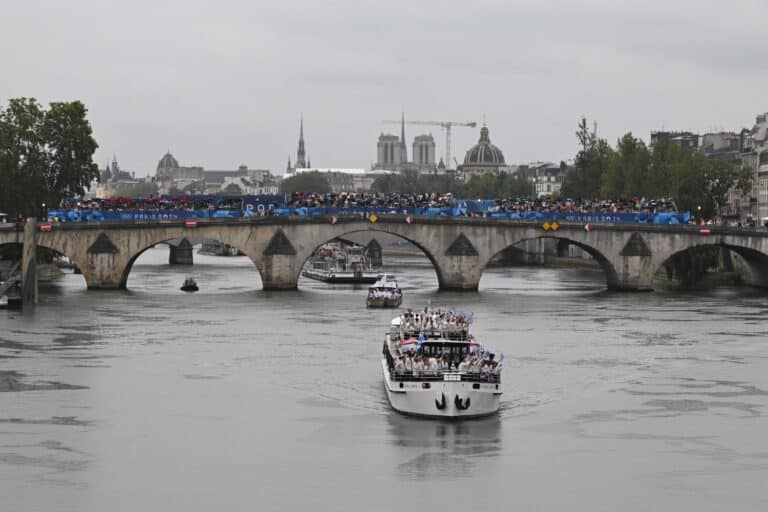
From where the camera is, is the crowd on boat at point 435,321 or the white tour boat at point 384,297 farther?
the white tour boat at point 384,297

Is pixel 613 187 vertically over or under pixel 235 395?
over

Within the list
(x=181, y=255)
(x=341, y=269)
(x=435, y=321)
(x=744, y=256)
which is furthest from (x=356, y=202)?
(x=435, y=321)

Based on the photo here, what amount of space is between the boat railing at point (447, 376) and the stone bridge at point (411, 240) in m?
54.4

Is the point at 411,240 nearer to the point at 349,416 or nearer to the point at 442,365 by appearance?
the point at 442,365

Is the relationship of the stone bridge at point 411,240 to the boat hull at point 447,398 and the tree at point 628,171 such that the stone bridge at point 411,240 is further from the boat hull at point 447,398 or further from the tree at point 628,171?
the boat hull at point 447,398

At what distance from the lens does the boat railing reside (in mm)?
62688

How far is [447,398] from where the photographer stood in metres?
62.6

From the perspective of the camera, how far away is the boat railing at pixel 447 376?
206 feet

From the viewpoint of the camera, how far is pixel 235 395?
68562 mm

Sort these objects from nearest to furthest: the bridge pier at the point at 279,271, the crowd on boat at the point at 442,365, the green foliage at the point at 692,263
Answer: the crowd on boat at the point at 442,365, the bridge pier at the point at 279,271, the green foliage at the point at 692,263

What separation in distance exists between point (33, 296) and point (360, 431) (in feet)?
163

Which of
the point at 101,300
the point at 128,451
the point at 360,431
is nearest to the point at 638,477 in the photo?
the point at 360,431

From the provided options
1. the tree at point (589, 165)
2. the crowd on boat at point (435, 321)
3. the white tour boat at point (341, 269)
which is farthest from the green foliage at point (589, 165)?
the crowd on boat at point (435, 321)

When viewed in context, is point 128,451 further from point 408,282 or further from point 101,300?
point 408,282
